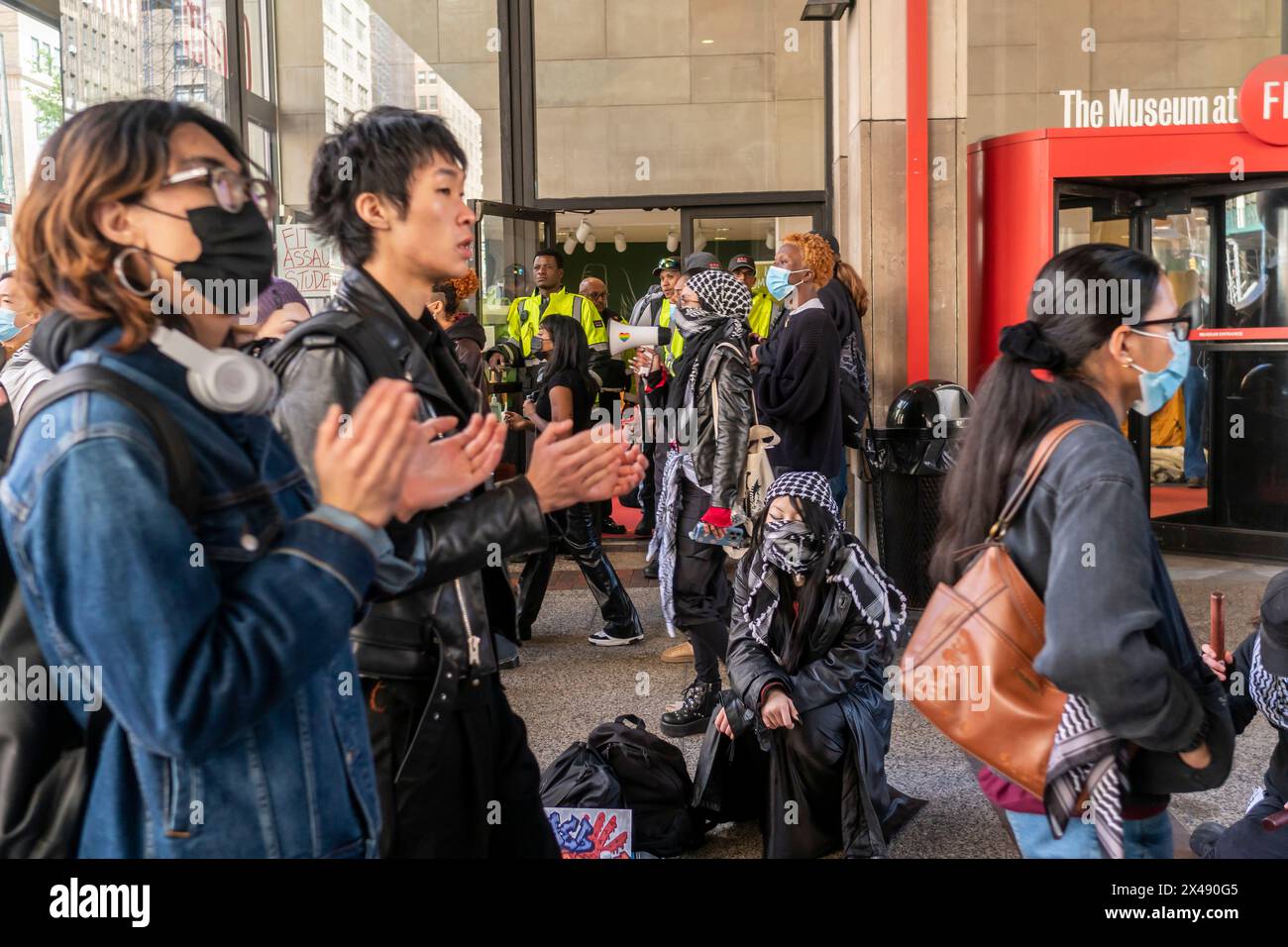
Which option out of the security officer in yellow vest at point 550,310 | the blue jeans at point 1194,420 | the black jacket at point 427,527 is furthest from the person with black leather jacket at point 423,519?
the blue jeans at point 1194,420

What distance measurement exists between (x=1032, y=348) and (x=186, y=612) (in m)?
1.56

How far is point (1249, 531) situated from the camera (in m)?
8.10

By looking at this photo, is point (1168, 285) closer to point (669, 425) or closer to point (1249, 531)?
point (669, 425)

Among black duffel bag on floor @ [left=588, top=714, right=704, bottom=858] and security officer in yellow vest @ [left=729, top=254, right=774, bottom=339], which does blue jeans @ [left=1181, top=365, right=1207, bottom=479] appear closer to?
security officer in yellow vest @ [left=729, top=254, right=774, bottom=339]

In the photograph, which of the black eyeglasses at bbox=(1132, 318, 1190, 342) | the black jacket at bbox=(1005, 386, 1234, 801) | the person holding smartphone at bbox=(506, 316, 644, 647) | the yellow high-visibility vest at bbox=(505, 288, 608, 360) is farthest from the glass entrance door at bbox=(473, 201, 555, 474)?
the black jacket at bbox=(1005, 386, 1234, 801)

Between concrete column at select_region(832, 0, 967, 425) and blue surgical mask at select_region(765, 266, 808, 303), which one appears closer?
blue surgical mask at select_region(765, 266, 808, 303)

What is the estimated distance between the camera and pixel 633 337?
780 cm

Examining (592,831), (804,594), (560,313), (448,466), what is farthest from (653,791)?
(560,313)

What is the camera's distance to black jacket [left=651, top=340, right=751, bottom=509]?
5121 millimetres

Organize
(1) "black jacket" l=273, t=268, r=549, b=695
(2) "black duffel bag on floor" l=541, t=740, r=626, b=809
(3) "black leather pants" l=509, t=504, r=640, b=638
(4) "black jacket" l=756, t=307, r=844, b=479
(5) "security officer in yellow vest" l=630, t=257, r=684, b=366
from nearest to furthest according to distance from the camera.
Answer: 1. (1) "black jacket" l=273, t=268, r=549, b=695
2. (2) "black duffel bag on floor" l=541, t=740, r=626, b=809
3. (4) "black jacket" l=756, t=307, r=844, b=479
4. (3) "black leather pants" l=509, t=504, r=640, b=638
5. (5) "security officer in yellow vest" l=630, t=257, r=684, b=366

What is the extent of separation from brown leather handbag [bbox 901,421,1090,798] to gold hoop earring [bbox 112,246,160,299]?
1.39m

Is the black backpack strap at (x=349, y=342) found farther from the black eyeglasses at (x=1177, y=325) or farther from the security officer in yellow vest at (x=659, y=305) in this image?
the security officer in yellow vest at (x=659, y=305)
